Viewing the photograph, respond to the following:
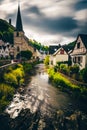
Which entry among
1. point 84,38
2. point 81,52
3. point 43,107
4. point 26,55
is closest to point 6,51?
point 26,55

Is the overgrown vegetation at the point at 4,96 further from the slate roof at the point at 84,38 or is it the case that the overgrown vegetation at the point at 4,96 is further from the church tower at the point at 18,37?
the church tower at the point at 18,37

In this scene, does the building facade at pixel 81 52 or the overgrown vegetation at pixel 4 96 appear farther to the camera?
the building facade at pixel 81 52

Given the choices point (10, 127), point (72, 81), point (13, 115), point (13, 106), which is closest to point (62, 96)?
point (72, 81)

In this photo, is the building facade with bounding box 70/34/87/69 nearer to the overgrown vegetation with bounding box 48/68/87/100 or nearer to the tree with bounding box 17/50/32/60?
the overgrown vegetation with bounding box 48/68/87/100

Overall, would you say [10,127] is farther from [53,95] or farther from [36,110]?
[53,95]

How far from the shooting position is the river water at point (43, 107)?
1790 centimetres

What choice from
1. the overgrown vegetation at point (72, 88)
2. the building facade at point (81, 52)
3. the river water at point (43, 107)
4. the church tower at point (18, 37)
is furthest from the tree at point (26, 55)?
the river water at point (43, 107)

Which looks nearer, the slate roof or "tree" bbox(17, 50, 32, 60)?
the slate roof

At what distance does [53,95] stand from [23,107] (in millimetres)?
6307

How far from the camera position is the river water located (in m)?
17.9

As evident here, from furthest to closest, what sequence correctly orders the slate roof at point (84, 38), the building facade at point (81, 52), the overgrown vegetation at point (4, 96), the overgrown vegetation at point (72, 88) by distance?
the slate roof at point (84, 38), the building facade at point (81, 52), the overgrown vegetation at point (72, 88), the overgrown vegetation at point (4, 96)

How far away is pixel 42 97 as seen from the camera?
2664cm

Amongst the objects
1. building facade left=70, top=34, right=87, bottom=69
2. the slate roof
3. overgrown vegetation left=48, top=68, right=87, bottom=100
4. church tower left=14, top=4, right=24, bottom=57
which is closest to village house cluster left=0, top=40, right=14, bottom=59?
church tower left=14, top=4, right=24, bottom=57

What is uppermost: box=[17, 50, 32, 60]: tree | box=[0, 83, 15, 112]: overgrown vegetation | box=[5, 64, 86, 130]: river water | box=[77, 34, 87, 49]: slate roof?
box=[77, 34, 87, 49]: slate roof
